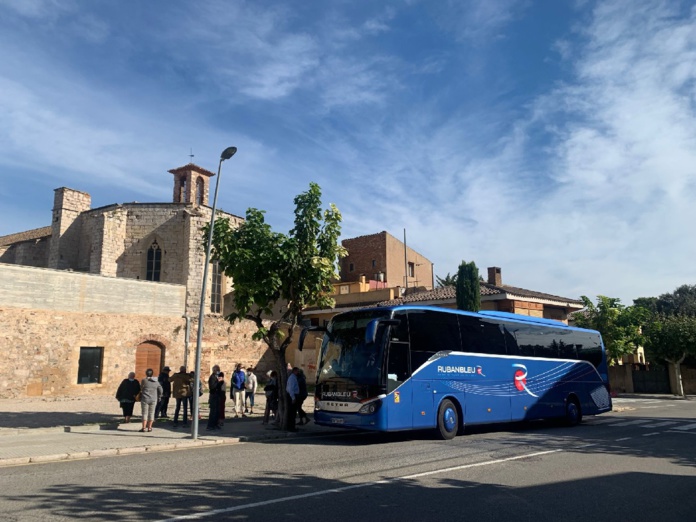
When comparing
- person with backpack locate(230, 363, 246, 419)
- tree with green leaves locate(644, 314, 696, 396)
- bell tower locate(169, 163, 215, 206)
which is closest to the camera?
person with backpack locate(230, 363, 246, 419)

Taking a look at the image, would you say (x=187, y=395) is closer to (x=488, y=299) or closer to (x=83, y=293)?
(x=83, y=293)

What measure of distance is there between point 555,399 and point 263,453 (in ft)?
33.2

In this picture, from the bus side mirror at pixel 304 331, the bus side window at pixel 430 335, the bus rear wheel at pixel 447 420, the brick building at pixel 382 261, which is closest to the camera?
the bus side window at pixel 430 335

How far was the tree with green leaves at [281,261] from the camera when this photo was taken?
1480cm

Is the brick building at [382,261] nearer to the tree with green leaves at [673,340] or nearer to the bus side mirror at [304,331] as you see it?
the tree with green leaves at [673,340]

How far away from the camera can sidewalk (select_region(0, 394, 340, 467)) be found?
10.7 metres

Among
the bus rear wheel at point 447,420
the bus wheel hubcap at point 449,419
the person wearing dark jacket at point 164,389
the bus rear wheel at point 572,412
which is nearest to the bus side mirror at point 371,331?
the bus rear wheel at point 447,420

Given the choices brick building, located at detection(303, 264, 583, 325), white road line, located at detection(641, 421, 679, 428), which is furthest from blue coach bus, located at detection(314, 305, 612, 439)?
brick building, located at detection(303, 264, 583, 325)

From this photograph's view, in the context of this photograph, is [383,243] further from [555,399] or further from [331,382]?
[331,382]

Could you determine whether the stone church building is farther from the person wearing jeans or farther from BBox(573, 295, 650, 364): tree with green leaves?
BBox(573, 295, 650, 364): tree with green leaves

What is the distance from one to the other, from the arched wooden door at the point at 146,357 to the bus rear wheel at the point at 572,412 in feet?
63.1

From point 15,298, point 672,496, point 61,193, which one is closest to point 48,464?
point 672,496

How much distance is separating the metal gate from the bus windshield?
3105cm

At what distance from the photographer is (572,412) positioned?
56.4 ft
